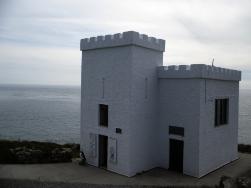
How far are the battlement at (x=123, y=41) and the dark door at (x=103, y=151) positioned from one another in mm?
5325

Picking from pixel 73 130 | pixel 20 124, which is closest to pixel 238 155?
pixel 73 130

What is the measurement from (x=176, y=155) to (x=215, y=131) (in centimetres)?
267

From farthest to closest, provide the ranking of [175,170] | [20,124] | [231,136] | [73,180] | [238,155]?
[20,124] < [238,155] < [231,136] < [175,170] < [73,180]

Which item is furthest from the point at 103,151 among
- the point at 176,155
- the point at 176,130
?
the point at 176,130

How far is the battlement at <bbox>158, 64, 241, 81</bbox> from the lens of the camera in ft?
49.0

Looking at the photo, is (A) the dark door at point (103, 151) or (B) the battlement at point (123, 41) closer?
(B) the battlement at point (123, 41)

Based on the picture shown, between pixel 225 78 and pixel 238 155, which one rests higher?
pixel 225 78

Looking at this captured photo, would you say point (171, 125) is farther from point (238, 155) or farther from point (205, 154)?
point (238, 155)

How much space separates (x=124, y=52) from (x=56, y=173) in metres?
7.24

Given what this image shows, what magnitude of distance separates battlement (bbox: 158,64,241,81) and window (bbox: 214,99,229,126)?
147 cm

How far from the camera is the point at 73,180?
14.0m

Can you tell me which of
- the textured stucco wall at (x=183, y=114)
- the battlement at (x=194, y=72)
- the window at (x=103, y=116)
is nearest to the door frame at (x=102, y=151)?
the window at (x=103, y=116)

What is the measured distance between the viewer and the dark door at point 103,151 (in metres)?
16.6

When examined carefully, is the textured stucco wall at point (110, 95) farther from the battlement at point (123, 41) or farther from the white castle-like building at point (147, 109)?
the battlement at point (123, 41)
